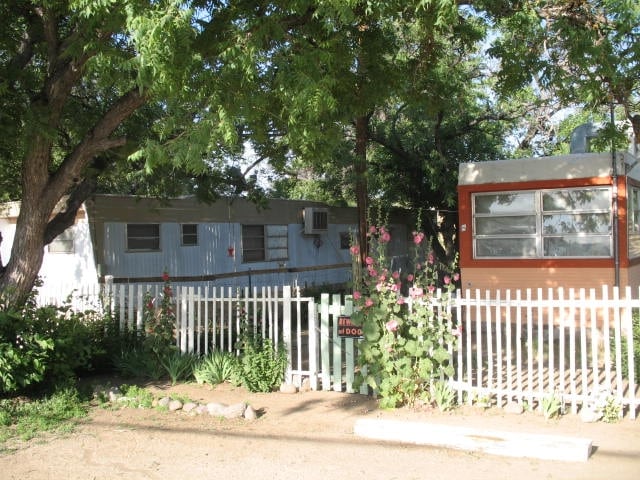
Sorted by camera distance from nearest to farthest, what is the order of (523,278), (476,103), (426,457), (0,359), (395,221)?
1. (426,457)
2. (0,359)
3. (523,278)
4. (476,103)
5. (395,221)

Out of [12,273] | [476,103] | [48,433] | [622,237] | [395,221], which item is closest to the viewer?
[48,433]

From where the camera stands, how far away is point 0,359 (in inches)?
228

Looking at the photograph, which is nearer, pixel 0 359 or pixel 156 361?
pixel 0 359

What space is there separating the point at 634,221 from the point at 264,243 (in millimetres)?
8433

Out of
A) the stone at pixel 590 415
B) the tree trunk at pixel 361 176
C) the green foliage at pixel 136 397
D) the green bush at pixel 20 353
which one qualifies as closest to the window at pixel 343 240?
the tree trunk at pixel 361 176

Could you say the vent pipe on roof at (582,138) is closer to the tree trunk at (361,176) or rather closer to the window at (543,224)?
the window at (543,224)

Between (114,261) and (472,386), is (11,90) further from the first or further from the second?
(472,386)

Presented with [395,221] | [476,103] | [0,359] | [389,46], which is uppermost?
→ [476,103]

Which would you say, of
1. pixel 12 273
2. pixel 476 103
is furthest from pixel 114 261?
pixel 476 103

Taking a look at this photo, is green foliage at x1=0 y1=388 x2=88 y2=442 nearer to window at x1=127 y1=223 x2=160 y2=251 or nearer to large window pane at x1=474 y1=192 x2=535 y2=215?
window at x1=127 y1=223 x2=160 y2=251

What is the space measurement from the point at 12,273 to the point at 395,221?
1355cm

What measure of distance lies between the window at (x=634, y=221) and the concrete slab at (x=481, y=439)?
25.4 ft

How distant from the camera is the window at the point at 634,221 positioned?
11.4 m

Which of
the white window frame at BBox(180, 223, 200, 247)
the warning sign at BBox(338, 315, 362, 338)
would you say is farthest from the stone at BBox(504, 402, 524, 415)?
the white window frame at BBox(180, 223, 200, 247)
